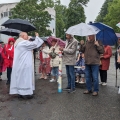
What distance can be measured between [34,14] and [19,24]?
21.6 meters

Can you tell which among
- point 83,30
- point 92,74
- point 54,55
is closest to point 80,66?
point 54,55

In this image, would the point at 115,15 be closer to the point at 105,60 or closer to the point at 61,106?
the point at 105,60

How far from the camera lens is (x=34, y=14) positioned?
3070cm

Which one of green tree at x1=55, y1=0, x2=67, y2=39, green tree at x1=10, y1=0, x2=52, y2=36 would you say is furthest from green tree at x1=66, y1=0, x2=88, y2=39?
green tree at x1=10, y1=0, x2=52, y2=36

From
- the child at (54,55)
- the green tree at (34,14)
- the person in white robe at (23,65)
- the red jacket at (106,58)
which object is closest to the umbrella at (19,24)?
the child at (54,55)

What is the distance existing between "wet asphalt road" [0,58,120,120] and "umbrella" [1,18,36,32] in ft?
8.31

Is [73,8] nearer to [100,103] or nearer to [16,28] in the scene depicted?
[16,28]

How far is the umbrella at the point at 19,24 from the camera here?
9.22m

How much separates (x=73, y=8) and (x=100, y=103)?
49064mm

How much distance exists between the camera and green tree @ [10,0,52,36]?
30719 millimetres

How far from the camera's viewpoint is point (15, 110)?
5805 millimetres

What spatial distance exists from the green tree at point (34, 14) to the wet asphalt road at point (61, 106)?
23.5 meters

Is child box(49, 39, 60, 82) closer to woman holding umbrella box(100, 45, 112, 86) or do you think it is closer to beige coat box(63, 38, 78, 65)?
woman holding umbrella box(100, 45, 112, 86)

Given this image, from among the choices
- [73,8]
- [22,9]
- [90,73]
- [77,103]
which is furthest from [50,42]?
[73,8]
